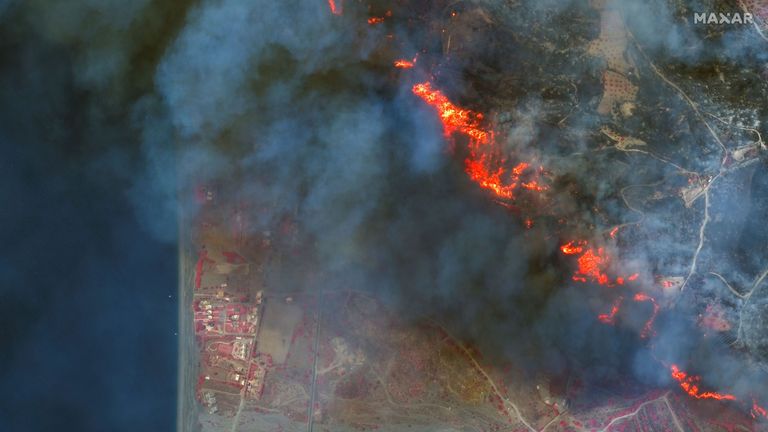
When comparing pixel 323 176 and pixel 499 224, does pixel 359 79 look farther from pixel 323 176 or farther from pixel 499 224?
pixel 499 224

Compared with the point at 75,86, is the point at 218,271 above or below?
below

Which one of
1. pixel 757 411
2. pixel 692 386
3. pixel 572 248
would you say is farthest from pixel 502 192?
pixel 757 411

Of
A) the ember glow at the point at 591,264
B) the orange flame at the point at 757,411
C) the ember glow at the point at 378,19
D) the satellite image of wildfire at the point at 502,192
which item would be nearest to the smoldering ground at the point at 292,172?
the satellite image of wildfire at the point at 502,192

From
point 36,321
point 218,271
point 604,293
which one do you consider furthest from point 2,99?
point 604,293

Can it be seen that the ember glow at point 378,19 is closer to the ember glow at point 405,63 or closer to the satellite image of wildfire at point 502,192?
the satellite image of wildfire at point 502,192

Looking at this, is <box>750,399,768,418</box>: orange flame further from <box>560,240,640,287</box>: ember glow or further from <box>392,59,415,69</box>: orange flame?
<box>392,59,415,69</box>: orange flame

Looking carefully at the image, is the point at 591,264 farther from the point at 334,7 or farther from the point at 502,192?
the point at 334,7

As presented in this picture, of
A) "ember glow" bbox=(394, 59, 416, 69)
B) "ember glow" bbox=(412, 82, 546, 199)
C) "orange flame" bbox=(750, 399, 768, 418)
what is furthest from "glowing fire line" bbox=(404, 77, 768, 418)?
"orange flame" bbox=(750, 399, 768, 418)
